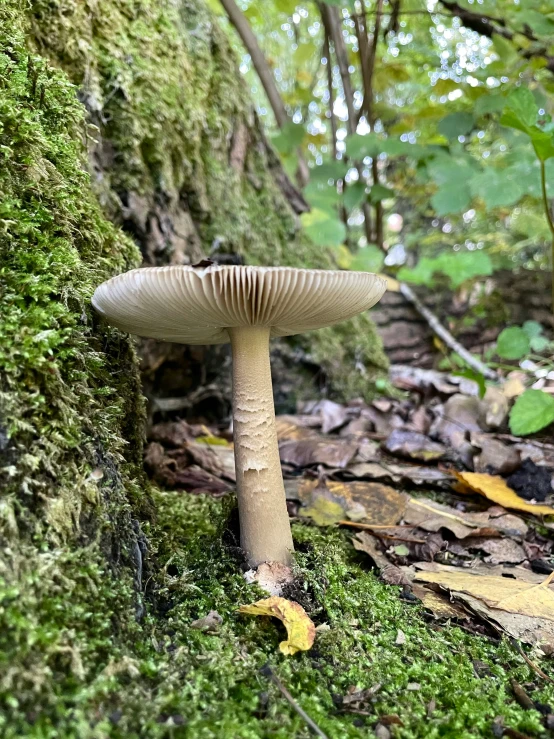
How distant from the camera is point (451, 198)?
354 cm

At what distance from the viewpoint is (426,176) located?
4.16m

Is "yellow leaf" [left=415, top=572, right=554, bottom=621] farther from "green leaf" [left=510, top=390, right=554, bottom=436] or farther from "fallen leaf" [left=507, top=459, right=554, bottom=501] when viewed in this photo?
"green leaf" [left=510, top=390, right=554, bottom=436]

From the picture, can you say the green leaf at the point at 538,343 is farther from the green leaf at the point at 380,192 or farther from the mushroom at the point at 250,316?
the mushroom at the point at 250,316

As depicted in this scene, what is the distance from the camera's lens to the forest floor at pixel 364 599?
1146 millimetres

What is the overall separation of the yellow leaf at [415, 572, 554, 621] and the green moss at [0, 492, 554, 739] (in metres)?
0.18

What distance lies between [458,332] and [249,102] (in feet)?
11.8

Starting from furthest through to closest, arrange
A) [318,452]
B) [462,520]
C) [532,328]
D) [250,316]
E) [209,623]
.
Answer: [532,328]
[318,452]
[462,520]
[250,316]
[209,623]

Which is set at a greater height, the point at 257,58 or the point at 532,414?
the point at 257,58

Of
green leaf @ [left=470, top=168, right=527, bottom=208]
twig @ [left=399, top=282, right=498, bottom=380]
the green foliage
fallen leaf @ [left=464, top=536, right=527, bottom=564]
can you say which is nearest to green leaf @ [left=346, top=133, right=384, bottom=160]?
green leaf @ [left=470, top=168, right=527, bottom=208]

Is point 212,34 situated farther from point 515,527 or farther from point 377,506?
point 515,527

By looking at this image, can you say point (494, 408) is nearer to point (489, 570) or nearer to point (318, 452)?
point (318, 452)

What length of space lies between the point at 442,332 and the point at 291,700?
4943 millimetres

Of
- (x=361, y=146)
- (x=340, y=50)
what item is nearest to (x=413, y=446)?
(x=361, y=146)

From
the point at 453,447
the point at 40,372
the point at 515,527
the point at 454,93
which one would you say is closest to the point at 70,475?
the point at 40,372
